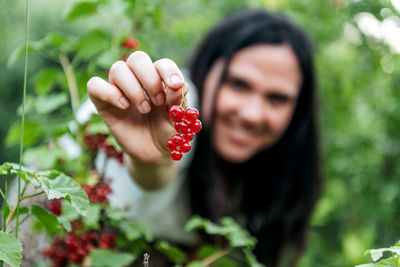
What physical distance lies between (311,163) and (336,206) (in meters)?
0.59

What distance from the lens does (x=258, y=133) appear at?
1.92 m

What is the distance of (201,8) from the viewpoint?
3.12m

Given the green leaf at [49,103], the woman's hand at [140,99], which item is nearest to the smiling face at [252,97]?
the green leaf at [49,103]

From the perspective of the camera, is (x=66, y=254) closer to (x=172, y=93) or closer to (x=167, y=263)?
(x=172, y=93)

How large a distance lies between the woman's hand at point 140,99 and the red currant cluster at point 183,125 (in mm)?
32

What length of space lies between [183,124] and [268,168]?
167 cm

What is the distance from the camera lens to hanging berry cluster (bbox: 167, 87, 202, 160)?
624mm

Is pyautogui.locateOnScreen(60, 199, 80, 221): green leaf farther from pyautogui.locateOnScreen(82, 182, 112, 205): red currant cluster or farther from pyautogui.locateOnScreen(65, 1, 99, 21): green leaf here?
pyautogui.locateOnScreen(65, 1, 99, 21): green leaf


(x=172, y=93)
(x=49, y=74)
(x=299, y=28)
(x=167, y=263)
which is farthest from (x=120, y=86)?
(x=299, y=28)

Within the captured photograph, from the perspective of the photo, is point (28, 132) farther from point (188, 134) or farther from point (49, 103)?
point (188, 134)

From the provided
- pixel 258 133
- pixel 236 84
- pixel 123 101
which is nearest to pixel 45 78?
pixel 123 101

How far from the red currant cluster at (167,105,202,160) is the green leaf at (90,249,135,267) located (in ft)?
1.14

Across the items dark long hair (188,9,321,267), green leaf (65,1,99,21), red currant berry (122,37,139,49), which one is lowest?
dark long hair (188,9,321,267)

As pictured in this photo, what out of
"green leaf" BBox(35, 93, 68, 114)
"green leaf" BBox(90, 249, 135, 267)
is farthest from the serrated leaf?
"green leaf" BBox(35, 93, 68, 114)
